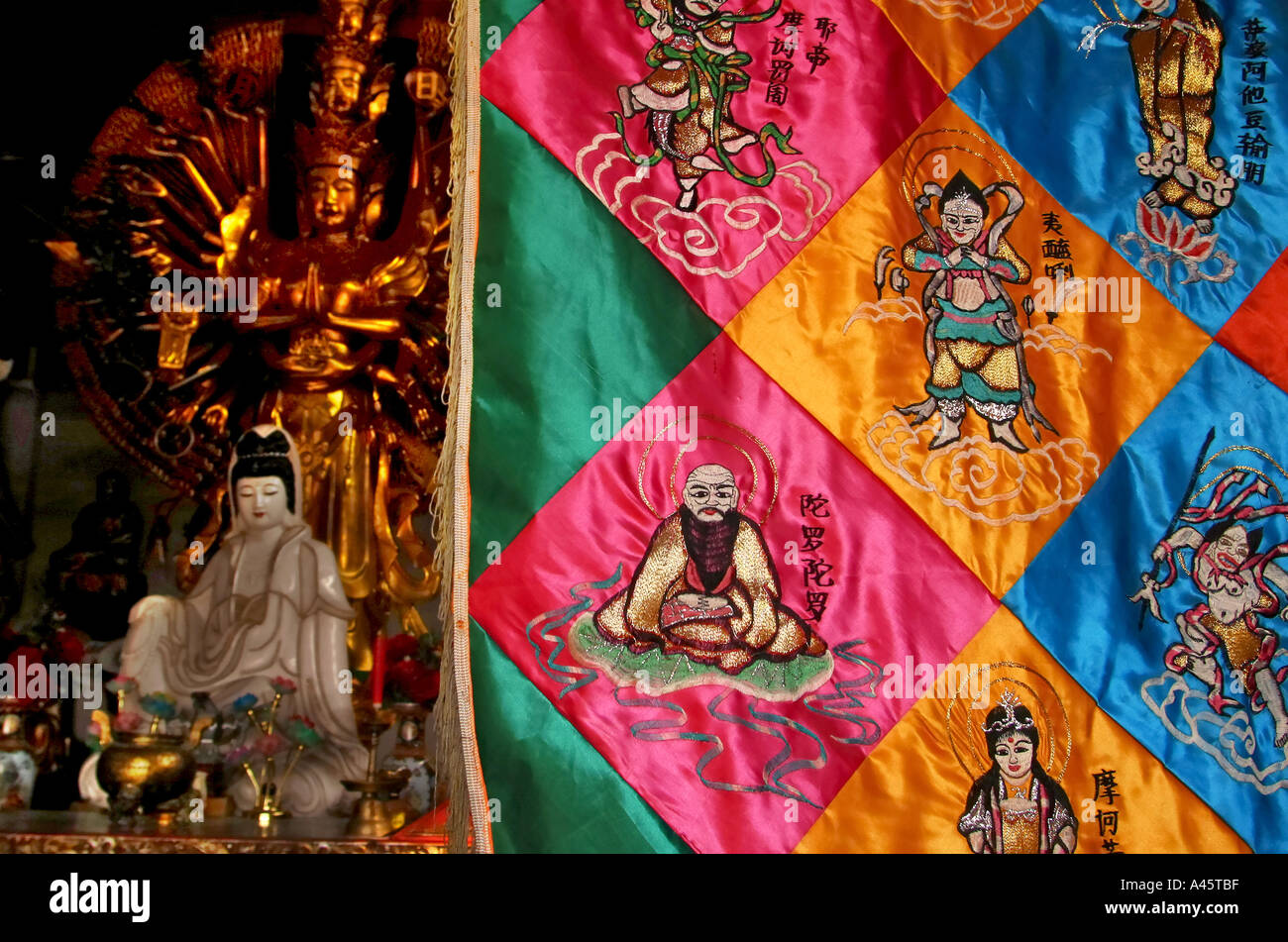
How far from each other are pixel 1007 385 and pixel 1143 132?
1.85 feet

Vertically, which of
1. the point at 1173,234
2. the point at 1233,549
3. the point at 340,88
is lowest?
the point at 1233,549

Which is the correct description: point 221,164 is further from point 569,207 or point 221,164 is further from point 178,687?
point 569,207

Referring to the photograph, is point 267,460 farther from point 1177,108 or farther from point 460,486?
point 1177,108

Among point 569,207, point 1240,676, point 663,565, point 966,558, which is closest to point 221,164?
point 569,207

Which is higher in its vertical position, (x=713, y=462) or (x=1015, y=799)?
(x=713, y=462)

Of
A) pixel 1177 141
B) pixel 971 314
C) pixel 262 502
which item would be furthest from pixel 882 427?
pixel 262 502

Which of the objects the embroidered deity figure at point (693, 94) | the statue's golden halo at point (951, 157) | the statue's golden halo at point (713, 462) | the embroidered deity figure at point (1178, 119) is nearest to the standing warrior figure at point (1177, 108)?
the embroidered deity figure at point (1178, 119)

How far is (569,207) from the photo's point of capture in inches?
75.5

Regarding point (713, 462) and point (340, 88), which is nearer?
point (713, 462)

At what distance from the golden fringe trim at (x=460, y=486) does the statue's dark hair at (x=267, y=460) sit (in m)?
1.57

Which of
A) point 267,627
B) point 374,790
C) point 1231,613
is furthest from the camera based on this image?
point 267,627

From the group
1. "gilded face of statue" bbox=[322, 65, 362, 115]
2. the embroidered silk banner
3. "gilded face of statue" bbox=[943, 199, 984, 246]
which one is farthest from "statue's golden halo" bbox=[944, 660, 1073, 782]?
"gilded face of statue" bbox=[322, 65, 362, 115]

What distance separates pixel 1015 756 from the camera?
189 centimetres

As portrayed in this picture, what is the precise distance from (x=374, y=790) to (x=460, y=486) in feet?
4.09
